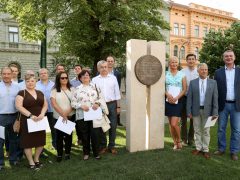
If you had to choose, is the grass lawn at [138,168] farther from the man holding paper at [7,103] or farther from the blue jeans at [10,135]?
the man holding paper at [7,103]

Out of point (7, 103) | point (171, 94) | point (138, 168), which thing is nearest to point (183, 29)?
point (171, 94)

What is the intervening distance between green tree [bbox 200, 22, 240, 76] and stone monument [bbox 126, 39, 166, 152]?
2080 centimetres

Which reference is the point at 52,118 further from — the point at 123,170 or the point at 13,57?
the point at 13,57

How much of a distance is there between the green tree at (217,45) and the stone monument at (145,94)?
2080cm

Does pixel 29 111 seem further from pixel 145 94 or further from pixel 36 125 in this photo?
pixel 145 94

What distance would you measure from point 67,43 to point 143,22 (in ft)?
17.4

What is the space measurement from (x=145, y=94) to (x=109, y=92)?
807 mm

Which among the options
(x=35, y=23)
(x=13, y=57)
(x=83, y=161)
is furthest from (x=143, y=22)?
(x=13, y=57)

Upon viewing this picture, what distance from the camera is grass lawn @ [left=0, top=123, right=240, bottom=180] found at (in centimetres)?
547

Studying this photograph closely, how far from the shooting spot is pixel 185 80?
275 inches

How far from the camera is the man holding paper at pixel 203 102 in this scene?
6449 millimetres

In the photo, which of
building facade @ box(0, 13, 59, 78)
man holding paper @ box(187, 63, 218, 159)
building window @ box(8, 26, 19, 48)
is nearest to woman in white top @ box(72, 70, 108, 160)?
man holding paper @ box(187, 63, 218, 159)

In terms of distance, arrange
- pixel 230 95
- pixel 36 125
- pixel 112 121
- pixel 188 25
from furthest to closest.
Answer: pixel 188 25
pixel 112 121
pixel 230 95
pixel 36 125

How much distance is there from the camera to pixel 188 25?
5641cm
